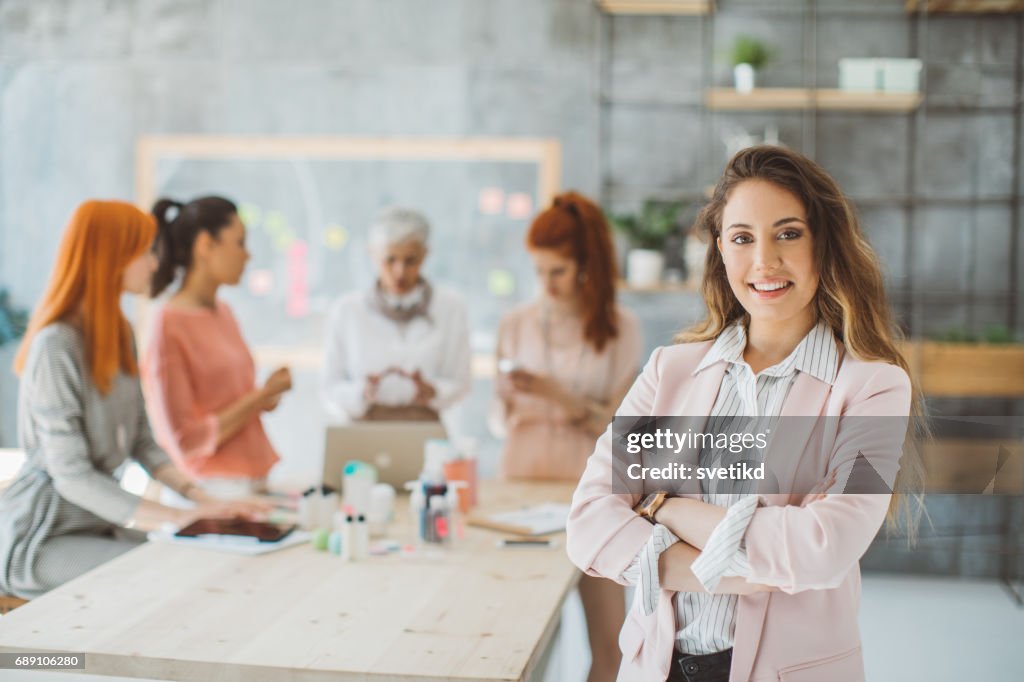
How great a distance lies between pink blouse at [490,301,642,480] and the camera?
337 centimetres

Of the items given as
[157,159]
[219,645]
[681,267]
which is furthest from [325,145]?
[219,645]

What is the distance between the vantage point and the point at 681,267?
16.7ft

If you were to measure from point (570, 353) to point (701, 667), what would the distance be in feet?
6.11

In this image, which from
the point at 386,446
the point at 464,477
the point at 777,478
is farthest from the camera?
the point at 386,446

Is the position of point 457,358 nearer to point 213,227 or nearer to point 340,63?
point 213,227

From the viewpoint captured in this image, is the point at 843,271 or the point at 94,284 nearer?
the point at 843,271

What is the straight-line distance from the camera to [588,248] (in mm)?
3391

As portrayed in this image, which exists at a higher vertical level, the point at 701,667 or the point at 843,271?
the point at 843,271

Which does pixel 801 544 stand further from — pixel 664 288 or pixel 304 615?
pixel 664 288

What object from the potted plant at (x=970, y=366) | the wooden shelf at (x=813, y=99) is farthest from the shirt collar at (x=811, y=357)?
the wooden shelf at (x=813, y=99)

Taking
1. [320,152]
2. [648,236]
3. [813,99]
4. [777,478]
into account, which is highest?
[813,99]

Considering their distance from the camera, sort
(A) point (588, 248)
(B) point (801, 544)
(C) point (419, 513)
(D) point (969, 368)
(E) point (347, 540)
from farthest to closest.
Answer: (D) point (969, 368) → (A) point (588, 248) → (C) point (419, 513) → (E) point (347, 540) → (B) point (801, 544)

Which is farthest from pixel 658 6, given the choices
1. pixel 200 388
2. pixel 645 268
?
pixel 200 388

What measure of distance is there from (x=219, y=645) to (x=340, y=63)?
4.12 m
